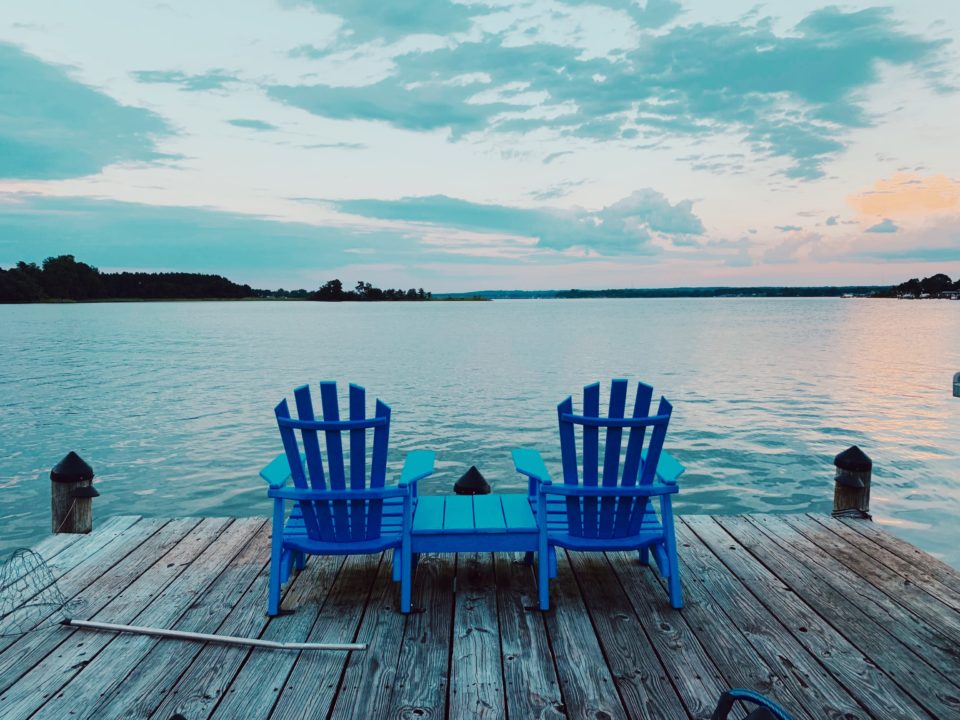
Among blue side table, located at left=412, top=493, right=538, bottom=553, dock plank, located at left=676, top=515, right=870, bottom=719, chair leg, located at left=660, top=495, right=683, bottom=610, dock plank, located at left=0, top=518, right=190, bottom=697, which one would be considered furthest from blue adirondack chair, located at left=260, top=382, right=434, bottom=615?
dock plank, located at left=676, top=515, right=870, bottom=719

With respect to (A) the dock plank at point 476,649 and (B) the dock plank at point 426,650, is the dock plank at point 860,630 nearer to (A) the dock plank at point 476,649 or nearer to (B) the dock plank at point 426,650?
(A) the dock plank at point 476,649

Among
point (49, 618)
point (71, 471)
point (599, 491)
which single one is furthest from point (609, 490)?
point (71, 471)

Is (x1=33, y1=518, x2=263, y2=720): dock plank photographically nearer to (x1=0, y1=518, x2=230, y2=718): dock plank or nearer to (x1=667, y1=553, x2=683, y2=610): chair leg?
(x1=0, y1=518, x2=230, y2=718): dock plank

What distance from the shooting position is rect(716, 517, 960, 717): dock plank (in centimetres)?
253

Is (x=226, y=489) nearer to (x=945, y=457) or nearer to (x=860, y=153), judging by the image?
(x=945, y=457)

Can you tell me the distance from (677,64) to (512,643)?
16435 millimetres

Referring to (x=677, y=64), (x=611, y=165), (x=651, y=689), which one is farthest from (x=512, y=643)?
(x=611, y=165)

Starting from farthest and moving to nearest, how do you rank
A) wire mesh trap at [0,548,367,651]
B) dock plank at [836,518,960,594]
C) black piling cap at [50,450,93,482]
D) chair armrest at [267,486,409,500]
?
black piling cap at [50,450,93,482]
dock plank at [836,518,960,594]
chair armrest at [267,486,409,500]
wire mesh trap at [0,548,367,651]

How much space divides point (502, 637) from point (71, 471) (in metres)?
3.44

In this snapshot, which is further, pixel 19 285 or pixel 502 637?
pixel 19 285

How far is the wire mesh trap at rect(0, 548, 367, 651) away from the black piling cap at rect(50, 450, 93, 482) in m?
0.93

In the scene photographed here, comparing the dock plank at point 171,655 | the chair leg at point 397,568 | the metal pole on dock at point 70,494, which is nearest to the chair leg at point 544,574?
the chair leg at point 397,568

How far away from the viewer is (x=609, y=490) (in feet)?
10.4

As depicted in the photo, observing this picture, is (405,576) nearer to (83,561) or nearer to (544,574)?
(544,574)
